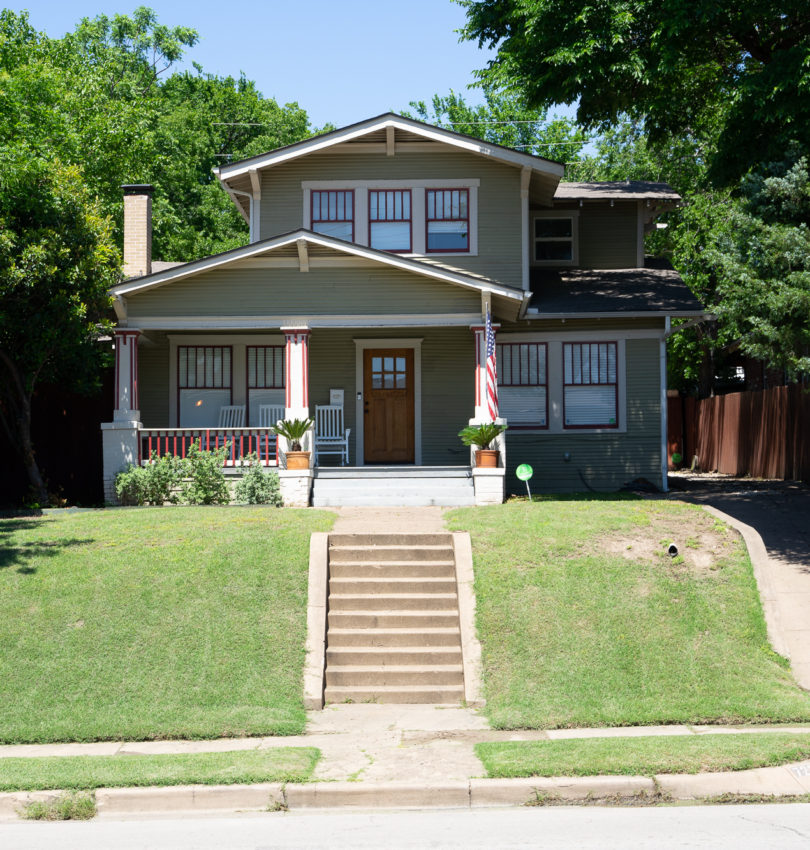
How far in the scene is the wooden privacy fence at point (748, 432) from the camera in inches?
835

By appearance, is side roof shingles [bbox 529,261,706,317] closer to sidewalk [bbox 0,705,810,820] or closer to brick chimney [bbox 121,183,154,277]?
Result: brick chimney [bbox 121,183,154,277]

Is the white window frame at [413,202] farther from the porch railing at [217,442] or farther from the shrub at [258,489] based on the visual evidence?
the shrub at [258,489]

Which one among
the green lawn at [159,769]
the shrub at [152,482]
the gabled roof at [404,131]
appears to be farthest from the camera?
the gabled roof at [404,131]

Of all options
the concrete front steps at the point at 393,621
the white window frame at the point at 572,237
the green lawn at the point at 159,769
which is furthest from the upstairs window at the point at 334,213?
the green lawn at the point at 159,769

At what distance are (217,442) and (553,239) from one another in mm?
9171

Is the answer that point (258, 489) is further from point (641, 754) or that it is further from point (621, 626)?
point (641, 754)

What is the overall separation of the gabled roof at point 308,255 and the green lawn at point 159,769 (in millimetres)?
10811

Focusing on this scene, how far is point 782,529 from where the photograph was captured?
590 inches

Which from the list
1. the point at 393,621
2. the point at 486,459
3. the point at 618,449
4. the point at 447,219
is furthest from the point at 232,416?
the point at 393,621

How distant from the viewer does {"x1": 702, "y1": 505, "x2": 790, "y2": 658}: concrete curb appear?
35.4ft

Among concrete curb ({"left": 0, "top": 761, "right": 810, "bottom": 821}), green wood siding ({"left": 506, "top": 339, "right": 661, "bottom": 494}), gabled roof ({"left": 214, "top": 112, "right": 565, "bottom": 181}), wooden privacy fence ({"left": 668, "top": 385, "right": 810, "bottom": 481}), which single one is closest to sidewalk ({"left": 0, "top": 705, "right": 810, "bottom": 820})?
concrete curb ({"left": 0, "top": 761, "right": 810, "bottom": 821})

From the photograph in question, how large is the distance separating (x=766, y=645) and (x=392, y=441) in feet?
35.5

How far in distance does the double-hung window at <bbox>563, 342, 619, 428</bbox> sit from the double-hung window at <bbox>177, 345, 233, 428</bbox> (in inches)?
277

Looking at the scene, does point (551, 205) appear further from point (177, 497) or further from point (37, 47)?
point (37, 47)
